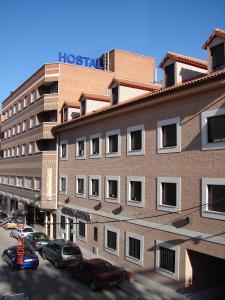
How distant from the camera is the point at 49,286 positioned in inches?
900

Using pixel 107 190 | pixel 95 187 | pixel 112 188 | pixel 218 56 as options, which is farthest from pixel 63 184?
pixel 218 56

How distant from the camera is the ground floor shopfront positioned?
19.6 metres

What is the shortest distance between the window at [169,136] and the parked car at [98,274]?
786 centimetres

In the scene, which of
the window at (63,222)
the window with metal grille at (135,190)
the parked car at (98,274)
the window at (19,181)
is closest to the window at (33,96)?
the window at (19,181)

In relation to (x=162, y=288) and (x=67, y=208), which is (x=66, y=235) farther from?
(x=162, y=288)

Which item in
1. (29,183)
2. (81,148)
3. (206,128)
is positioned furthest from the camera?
(29,183)

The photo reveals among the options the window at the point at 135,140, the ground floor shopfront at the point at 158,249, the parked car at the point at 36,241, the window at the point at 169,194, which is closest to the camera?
the ground floor shopfront at the point at 158,249

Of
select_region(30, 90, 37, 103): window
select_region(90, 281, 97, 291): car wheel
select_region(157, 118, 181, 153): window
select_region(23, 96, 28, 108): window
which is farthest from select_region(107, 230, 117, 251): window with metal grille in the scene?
select_region(23, 96, 28, 108): window

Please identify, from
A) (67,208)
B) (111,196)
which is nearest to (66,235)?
(67,208)

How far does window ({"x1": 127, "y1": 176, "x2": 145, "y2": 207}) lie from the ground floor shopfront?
48.2 inches

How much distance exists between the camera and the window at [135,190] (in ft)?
77.5

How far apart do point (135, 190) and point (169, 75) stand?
7818mm

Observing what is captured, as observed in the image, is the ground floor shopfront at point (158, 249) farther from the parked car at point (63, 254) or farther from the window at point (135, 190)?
the parked car at point (63, 254)

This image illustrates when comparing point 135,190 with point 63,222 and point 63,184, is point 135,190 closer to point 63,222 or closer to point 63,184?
point 63,184
